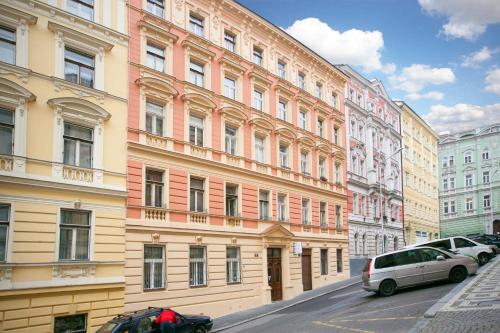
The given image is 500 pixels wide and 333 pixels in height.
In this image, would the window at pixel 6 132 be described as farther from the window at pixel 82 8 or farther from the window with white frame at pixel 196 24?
the window with white frame at pixel 196 24

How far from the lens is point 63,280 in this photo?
18609mm

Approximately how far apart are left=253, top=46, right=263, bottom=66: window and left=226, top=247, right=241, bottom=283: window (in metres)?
11.6

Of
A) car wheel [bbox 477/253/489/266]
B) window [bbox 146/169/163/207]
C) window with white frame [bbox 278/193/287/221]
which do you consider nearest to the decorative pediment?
window [bbox 146/169/163/207]

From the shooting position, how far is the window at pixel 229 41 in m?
28.9

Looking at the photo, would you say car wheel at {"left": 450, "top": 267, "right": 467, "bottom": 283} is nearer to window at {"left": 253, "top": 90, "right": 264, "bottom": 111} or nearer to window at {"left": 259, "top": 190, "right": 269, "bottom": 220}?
window at {"left": 259, "top": 190, "right": 269, "bottom": 220}

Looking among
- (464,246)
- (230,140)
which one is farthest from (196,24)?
(464,246)

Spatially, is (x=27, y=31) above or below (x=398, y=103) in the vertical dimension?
below

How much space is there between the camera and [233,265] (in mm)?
27078

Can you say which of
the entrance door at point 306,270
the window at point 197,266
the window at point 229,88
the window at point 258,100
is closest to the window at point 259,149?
the window at point 258,100

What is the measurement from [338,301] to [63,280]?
1314cm

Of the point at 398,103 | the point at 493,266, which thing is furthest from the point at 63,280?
the point at 398,103

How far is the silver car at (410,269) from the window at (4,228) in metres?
14.7

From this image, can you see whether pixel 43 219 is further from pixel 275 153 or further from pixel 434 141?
pixel 434 141

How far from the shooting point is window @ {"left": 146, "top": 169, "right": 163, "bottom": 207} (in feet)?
75.8
